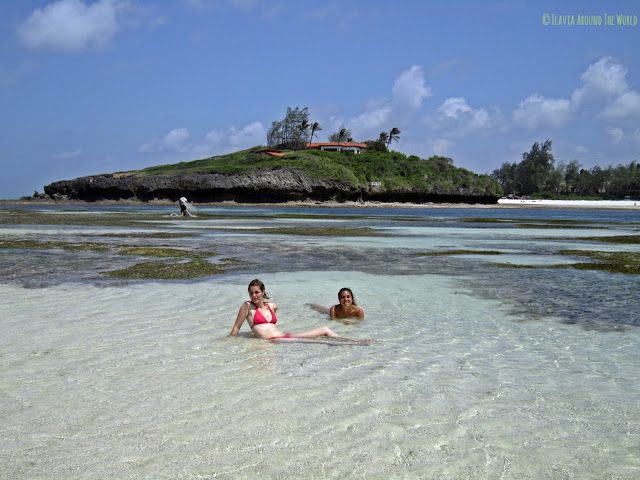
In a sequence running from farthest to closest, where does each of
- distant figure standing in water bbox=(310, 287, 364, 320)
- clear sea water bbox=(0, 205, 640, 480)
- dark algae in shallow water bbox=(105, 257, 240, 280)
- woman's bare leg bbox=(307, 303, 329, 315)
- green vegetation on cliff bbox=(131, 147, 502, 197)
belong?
green vegetation on cliff bbox=(131, 147, 502, 197)
dark algae in shallow water bbox=(105, 257, 240, 280)
woman's bare leg bbox=(307, 303, 329, 315)
distant figure standing in water bbox=(310, 287, 364, 320)
clear sea water bbox=(0, 205, 640, 480)

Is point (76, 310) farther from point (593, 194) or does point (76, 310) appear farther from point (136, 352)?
point (593, 194)

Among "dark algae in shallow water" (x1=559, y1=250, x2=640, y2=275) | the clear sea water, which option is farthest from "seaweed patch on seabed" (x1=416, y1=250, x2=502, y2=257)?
the clear sea water

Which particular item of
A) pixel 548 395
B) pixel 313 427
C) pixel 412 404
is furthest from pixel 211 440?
pixel 548 395

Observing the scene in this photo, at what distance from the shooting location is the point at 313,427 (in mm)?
6105

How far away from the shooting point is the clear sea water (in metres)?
5.38

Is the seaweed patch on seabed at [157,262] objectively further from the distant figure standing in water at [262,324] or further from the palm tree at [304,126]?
the palm tree at [304,126]

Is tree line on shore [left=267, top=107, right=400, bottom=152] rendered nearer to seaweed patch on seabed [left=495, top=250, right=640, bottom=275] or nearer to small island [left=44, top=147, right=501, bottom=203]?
small island [left=44, top=147, right=501, bottom=203]

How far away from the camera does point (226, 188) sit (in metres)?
119

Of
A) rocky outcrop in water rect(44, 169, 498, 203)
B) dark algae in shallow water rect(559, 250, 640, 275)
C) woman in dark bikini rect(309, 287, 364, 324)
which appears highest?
rocky outcrop in water rect(44, 169, 498, 203)

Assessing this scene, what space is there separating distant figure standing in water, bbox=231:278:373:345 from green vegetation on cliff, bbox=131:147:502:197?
366ft

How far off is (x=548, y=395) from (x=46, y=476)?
5383mm

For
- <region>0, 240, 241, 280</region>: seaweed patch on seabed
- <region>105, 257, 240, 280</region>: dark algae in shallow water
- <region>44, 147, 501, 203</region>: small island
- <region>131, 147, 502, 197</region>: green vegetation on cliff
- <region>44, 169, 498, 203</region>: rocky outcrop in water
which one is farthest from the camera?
<region>131, 147, 502, 197</region>: green vegetation on cliff

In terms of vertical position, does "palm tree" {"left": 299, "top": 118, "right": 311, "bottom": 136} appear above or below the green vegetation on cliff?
above

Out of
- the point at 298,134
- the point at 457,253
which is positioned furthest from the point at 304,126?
the point at 457,253
